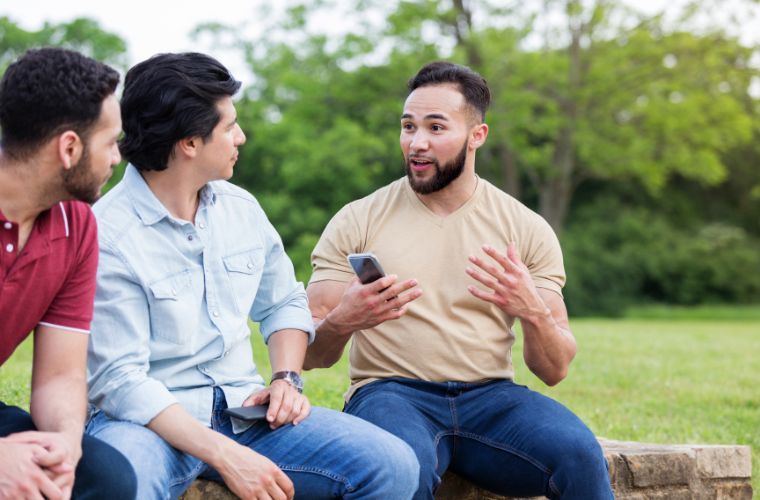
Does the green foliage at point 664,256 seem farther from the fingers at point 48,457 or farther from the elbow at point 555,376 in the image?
the fingers at point 48,457

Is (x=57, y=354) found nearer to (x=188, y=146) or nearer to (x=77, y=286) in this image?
(x=77, y=286)

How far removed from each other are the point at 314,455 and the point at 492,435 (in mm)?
874

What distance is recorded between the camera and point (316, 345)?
13.3 ft

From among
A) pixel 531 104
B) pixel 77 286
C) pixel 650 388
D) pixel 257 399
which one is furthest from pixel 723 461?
pixel 531 104

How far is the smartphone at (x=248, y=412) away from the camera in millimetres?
3170

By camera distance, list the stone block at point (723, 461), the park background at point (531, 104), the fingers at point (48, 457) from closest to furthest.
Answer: the fingers at point (48, 457), the stone block at point (723, 461), the park background at point (531, 104)

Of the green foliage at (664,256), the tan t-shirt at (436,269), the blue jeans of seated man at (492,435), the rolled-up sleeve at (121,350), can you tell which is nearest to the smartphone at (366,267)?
the tan t-shirt at (436,269)

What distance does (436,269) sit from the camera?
4.07 m

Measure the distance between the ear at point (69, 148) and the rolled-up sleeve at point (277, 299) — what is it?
98 centimetres

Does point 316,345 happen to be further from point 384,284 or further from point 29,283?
point 29,283

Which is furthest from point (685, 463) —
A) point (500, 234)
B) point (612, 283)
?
point (612, 283)

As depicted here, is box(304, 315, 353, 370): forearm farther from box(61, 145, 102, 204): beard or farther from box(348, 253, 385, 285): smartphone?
box(61, 145, 102, 204): beard

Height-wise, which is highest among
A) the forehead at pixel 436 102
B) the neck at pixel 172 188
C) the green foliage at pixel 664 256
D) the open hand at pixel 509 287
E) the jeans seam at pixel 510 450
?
the forehead at pixel 436 102

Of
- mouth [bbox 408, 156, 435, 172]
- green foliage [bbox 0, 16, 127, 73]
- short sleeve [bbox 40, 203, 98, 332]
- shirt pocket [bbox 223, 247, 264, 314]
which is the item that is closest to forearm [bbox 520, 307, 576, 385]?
mouth [bbox 408, 156, 435, 172]
